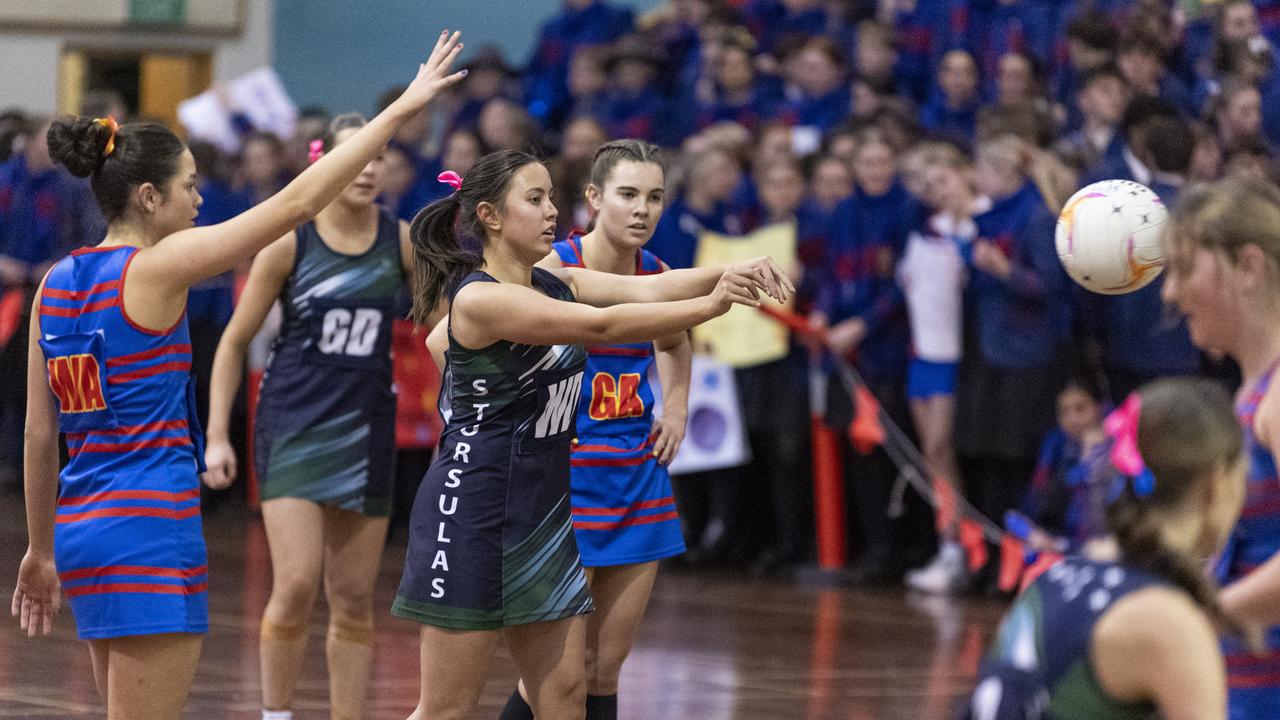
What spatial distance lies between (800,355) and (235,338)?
5124mm

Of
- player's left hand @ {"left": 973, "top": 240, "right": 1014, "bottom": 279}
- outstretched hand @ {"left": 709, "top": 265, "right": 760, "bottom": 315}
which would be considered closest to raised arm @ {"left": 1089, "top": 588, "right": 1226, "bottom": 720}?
outstretched hand @ {"left": 709, "top": 265, "right": 760, "bottom": 315}

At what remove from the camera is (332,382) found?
616 cm

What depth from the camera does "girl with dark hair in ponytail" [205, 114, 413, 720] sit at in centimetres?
597

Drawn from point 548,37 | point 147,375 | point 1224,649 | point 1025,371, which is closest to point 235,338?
point 147,375

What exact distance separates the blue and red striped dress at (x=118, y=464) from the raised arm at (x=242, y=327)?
173 centimetres

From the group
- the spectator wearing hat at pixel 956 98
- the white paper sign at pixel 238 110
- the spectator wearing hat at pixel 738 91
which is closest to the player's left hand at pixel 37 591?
the spectator wearing hat at pixel 956 98

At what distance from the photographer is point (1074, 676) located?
2867 millimetres

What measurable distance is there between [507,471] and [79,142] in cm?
127

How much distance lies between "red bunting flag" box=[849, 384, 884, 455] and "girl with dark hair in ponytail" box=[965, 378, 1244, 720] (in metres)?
7.18

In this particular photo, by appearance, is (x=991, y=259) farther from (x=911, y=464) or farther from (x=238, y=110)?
(x=238, y=110)

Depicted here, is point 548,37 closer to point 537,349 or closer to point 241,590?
point 241,590

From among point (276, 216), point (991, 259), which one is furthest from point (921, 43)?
point (276, 216)

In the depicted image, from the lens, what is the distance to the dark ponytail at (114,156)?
428cm

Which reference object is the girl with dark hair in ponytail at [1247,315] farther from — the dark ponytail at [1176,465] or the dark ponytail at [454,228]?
the dark ponytail at [454,228]
